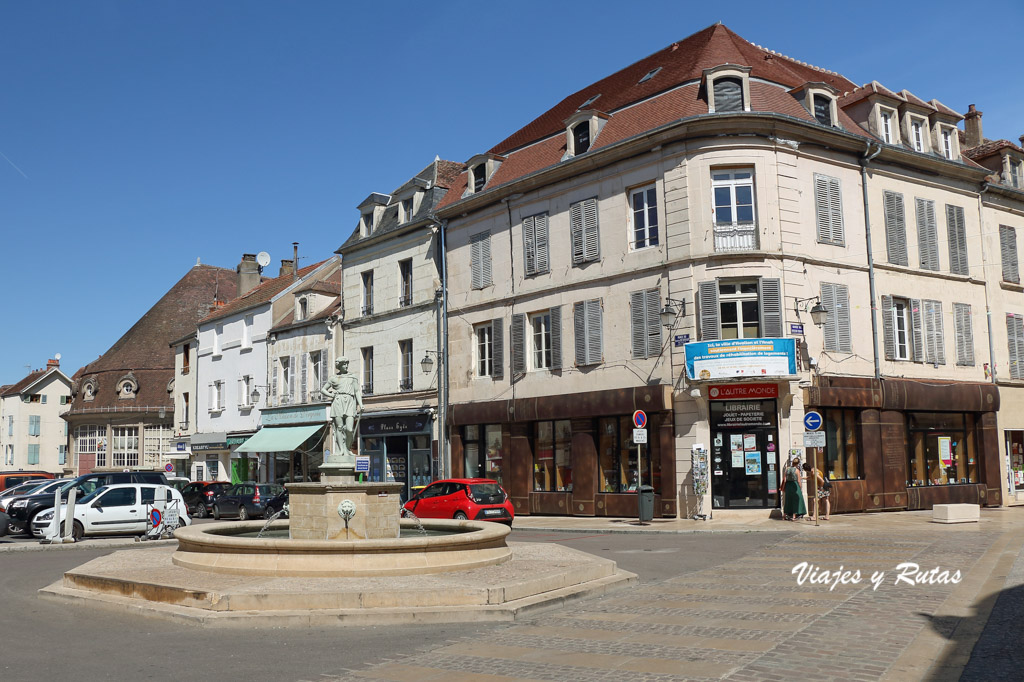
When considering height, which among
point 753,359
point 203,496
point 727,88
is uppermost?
point 727,88

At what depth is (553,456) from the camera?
2800 cm

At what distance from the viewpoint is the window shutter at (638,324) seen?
25188 millimetres

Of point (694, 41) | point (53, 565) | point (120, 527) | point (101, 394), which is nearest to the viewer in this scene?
point (53, 565)

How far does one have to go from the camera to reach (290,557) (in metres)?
11.4

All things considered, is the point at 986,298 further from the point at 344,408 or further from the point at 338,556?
the point at 338,556

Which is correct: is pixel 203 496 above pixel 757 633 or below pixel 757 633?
above

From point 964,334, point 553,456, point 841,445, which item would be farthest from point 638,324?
point 964,334

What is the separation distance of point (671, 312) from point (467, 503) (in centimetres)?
726

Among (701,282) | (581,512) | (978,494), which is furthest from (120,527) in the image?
(978,494)

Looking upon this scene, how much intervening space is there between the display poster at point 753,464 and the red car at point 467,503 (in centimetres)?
625

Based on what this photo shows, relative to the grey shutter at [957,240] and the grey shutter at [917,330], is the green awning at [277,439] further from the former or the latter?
the grey shutter at [957,240]

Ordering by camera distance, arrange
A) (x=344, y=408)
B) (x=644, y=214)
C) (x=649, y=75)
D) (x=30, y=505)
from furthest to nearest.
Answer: (x=649, y=75) < (x=644, y=214) < (x=30, y=505) < (x=344, y=408)

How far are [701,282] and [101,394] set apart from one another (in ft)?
143

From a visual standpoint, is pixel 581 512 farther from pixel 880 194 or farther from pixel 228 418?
pixel 228 418
